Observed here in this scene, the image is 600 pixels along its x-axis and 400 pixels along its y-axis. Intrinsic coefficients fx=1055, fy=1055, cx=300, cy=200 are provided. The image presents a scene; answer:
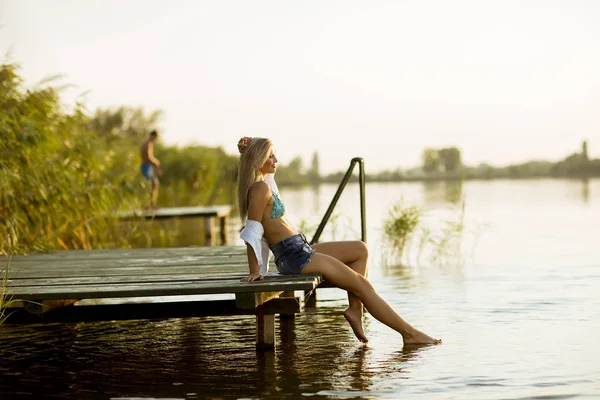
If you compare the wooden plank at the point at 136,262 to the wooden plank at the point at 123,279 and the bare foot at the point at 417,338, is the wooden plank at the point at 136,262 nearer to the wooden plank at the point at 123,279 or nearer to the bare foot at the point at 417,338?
the wooden plank at the point at 123,279

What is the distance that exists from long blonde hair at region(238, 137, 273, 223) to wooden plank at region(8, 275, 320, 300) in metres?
0.66

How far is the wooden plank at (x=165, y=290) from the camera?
6.80 m

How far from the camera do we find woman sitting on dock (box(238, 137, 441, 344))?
7.27 metres

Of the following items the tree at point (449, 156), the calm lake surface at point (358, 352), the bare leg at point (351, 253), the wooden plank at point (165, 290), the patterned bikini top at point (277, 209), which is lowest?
the calm lake surface at point (358, 352)

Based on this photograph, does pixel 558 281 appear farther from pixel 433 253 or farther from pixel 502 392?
pixel 502 392

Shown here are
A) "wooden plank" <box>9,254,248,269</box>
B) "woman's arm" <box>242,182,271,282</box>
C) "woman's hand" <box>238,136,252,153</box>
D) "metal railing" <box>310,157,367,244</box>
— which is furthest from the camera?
"metal railing" <box>310,157,367,244</box>

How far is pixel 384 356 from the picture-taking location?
739 centimetres

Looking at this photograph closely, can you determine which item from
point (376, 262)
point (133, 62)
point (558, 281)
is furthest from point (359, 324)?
point (133, 62)

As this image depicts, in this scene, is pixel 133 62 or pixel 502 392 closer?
pixel 502 392

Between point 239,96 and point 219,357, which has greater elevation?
point 239,96

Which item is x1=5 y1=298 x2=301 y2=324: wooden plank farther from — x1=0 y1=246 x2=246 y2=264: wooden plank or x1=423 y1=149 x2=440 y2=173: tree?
x1=423 y1=149 x2=440 y2=173: tree

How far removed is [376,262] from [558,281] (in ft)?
9.74

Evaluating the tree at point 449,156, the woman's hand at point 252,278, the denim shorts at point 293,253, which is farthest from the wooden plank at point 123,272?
the tree at point 449,156

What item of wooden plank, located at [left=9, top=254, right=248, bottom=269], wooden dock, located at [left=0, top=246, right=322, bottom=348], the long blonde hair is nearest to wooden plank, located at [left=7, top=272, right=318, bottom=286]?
wooden dock, located at [left=0, top=246, right=322, bottom=348]
